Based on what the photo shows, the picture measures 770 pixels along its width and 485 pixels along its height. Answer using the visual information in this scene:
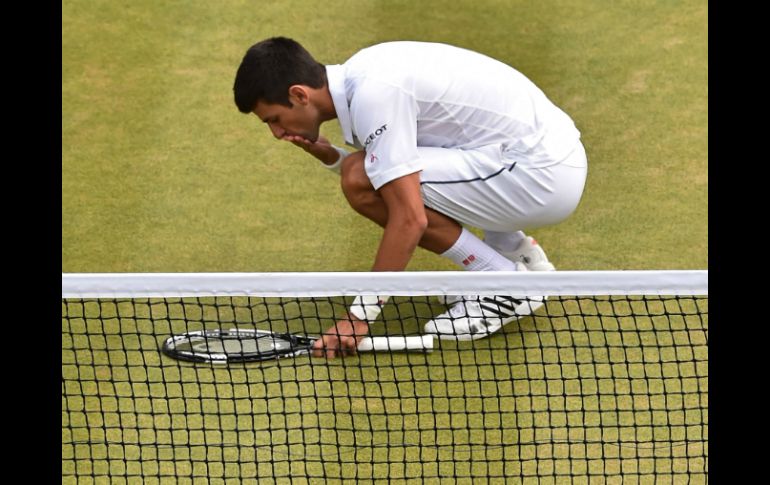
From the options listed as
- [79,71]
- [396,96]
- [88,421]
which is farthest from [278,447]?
[79,71]

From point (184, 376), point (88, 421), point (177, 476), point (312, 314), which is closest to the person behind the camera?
point (177, 476)

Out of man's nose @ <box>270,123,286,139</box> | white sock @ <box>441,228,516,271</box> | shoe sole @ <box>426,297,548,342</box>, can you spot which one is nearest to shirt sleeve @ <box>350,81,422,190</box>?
man's nose @ <box>270,123,286,139</box>

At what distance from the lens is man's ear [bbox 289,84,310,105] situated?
5973 mm

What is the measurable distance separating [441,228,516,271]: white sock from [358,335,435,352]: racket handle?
0.44m

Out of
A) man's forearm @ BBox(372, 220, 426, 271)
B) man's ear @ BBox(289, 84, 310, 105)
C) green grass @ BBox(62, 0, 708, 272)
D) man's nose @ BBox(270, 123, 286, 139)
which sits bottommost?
green grass @ BBox(62, 0, 708, 272)

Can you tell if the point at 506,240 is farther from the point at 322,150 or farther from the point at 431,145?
the point at 322,150

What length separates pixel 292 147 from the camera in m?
8.08

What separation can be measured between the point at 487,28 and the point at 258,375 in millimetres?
3946

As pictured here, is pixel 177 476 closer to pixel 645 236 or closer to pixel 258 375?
pixel 258 375

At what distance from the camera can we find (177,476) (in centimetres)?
531

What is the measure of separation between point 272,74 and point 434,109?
81 cm

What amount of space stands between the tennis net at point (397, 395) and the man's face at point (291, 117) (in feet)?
2.99

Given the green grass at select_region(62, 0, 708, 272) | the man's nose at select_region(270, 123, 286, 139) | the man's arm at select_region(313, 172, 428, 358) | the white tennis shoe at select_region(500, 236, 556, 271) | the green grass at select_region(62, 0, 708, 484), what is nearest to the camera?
the green grass at select_region(62, 0, 708, 484)

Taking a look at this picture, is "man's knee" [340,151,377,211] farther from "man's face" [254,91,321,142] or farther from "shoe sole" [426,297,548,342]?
"shoe sole" [426,297,548,342]
